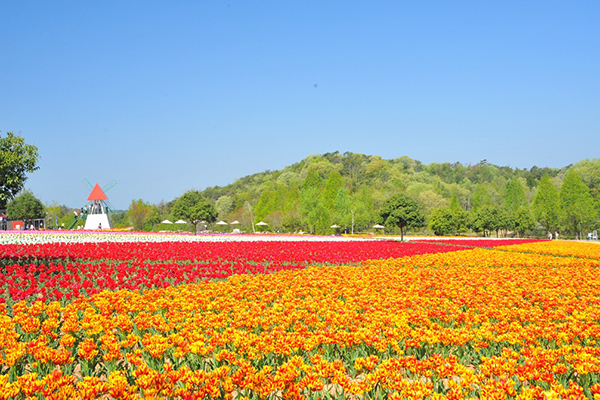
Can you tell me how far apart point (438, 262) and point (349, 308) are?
1160cm

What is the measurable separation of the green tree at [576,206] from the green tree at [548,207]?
3.27 feet

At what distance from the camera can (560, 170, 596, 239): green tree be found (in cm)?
6369

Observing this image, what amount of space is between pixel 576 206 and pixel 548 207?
13.5 feet

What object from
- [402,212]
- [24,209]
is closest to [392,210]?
[402,212]

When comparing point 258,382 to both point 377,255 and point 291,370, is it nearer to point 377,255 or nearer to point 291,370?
point 291,370

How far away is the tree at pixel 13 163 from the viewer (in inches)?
682

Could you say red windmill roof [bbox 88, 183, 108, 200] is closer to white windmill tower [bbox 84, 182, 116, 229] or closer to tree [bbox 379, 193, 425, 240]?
white windmill tower [bbox 84, 182, 116, 229]

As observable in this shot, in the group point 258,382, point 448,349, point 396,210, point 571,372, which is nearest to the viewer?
point 258,382

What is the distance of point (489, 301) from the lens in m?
8.93

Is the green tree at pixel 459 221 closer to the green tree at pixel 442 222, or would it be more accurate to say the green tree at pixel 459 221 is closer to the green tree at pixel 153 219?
the green tree at pixel 442 222

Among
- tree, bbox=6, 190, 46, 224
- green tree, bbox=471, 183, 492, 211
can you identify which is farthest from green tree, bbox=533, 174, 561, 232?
tree, bbox=6, 190, 46, 224

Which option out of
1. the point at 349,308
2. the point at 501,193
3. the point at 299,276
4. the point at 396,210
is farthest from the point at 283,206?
the point at 349,308

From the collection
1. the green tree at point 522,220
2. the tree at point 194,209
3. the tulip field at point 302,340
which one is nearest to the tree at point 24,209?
the tree at point 194,209

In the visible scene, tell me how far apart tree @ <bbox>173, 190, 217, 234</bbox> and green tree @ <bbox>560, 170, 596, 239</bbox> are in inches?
1972
